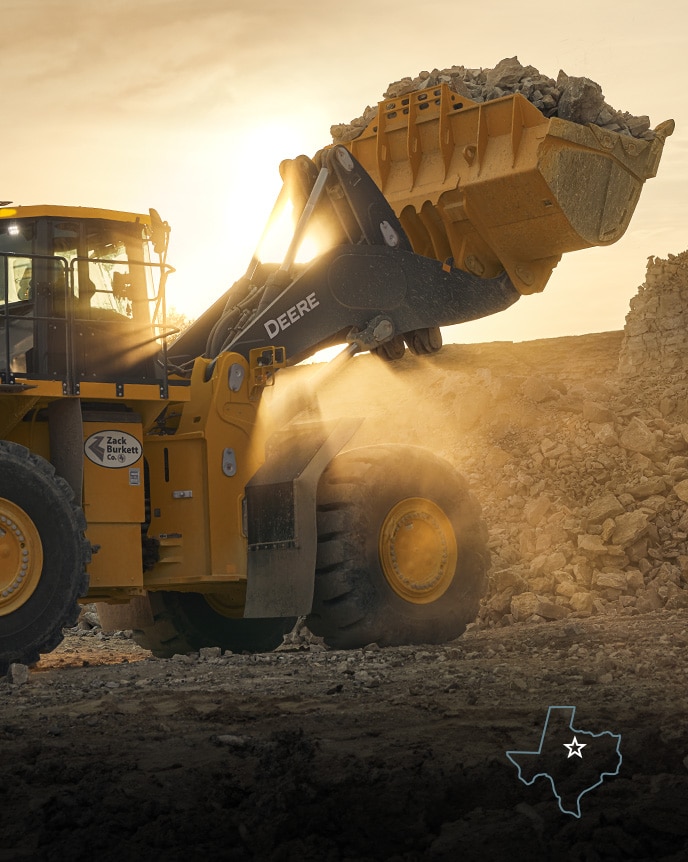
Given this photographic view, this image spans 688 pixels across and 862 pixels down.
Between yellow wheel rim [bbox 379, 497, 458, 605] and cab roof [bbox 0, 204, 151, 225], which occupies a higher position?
cab roof [bbox 0, 204, 151, 225]

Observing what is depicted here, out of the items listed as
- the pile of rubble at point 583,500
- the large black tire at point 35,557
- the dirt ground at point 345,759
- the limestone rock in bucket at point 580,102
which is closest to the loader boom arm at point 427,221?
the limestone rock in bucket at point 580,102

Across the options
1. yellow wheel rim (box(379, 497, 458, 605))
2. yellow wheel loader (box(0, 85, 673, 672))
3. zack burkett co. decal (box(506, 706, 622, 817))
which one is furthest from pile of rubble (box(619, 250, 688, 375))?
zack burkett co. decal (box(506, 706, 622, 817))

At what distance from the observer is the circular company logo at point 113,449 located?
31.8 feet

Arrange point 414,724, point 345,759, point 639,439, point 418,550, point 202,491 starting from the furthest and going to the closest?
point 639,439
point 418,550
point 202,491
point 414,724
point 345,759

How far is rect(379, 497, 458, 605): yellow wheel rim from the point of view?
35.1 feet

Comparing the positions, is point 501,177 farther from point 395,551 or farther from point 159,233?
point 395,551

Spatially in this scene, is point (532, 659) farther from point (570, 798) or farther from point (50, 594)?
point (570, 798)

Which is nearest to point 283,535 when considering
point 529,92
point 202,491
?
point 202,491

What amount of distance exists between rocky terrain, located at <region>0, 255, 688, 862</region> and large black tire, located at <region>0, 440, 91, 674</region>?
0.34 meters

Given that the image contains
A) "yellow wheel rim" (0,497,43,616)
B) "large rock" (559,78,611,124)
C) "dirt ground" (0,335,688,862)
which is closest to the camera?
"dirt ground" (0,335,688,862)

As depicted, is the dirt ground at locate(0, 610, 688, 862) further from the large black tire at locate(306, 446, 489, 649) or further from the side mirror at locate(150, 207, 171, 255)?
the side mirror at locate(150, 207, 171, 255)

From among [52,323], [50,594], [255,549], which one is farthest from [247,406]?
[50,594]

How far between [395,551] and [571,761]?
5.11m

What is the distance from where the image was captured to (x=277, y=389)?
11.1 m
